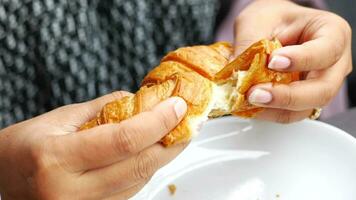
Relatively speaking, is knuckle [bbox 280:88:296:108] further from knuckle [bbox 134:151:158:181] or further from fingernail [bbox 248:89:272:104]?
knuckle [bbox 134:151:158:181]

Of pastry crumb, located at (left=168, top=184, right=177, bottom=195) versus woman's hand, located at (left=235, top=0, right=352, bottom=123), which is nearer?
woman's hand, located at (left=235, top=0, right=352, bottom=123)

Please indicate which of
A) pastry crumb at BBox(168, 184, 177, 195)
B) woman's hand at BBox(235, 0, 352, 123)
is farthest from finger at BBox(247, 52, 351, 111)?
pastry crumb at BBox(168, 184, 177, 195)

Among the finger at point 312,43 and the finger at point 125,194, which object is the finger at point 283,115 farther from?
the finger at point 125,194

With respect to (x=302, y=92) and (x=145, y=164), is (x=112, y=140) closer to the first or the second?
(x=145, y=164)

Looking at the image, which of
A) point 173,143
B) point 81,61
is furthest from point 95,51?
point 173,143

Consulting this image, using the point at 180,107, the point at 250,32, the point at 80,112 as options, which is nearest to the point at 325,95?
Result: the point at 250,32

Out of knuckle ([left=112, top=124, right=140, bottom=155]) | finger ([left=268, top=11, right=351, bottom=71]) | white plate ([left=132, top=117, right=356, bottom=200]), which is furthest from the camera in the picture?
white plate ([left=132, top=117, right=356, bottom=200])

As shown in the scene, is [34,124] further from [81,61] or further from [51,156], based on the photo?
[81,61]
